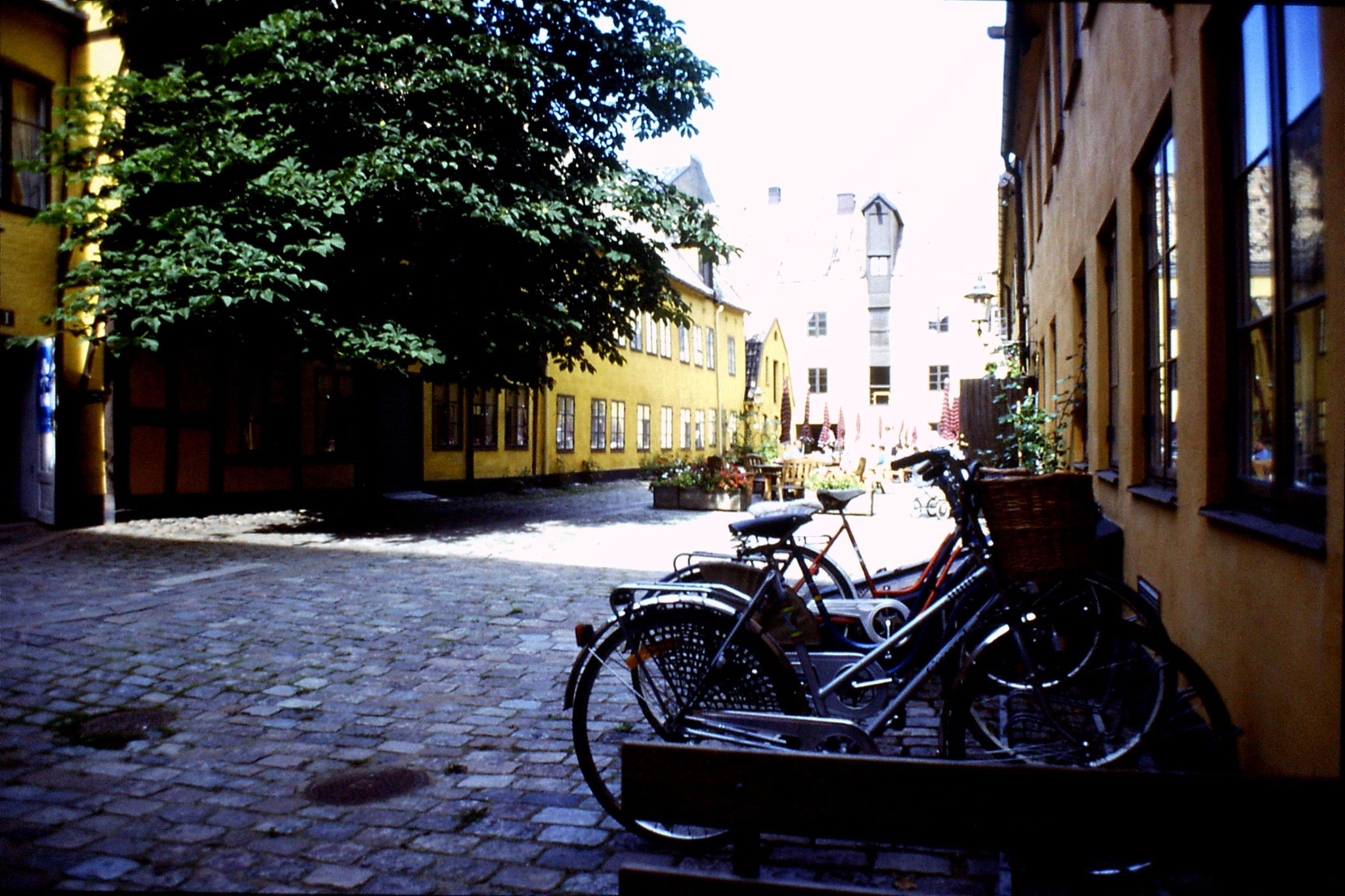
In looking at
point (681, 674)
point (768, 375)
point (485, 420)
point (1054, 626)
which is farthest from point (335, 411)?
point (768, 375)

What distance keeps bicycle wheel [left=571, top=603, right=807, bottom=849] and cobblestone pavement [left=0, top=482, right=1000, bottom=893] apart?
0.37 ft

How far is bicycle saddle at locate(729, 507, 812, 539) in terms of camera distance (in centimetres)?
364

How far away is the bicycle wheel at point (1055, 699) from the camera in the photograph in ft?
9.96

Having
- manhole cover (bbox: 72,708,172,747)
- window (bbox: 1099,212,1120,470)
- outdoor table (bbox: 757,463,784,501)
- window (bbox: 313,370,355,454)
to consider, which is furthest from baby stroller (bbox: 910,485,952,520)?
→ manhole cover (bbox: 72,708,172,747)

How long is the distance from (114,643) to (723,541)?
754 centimetres

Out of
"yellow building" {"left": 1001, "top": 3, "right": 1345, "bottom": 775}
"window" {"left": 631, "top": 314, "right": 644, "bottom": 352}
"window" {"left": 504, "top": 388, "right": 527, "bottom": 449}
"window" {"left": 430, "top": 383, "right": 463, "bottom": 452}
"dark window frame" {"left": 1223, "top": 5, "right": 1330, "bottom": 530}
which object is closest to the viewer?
"yellow building" {"left": 1001, "top": 3, "right": 1345, "bottom": 775}

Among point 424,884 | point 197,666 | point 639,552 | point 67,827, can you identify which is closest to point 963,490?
point 424,884

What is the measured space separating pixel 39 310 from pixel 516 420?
485 inches

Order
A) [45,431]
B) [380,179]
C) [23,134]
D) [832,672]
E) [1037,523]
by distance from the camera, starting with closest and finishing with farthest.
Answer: [1037,523] < [832,672] < [380,179] < [45,431] < [23,134]

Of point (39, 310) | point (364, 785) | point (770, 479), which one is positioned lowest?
point (364, 785)

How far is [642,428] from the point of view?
33.3 m

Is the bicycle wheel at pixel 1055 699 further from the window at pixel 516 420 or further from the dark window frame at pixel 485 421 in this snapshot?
the window at pixel 516 420

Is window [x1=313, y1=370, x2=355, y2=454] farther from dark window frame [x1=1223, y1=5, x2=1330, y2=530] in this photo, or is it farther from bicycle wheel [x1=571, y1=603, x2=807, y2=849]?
dark window frame [x1=1223, y1=5, x2=1330, y2=530]

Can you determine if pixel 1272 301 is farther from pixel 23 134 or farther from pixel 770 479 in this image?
pixel 770 479
